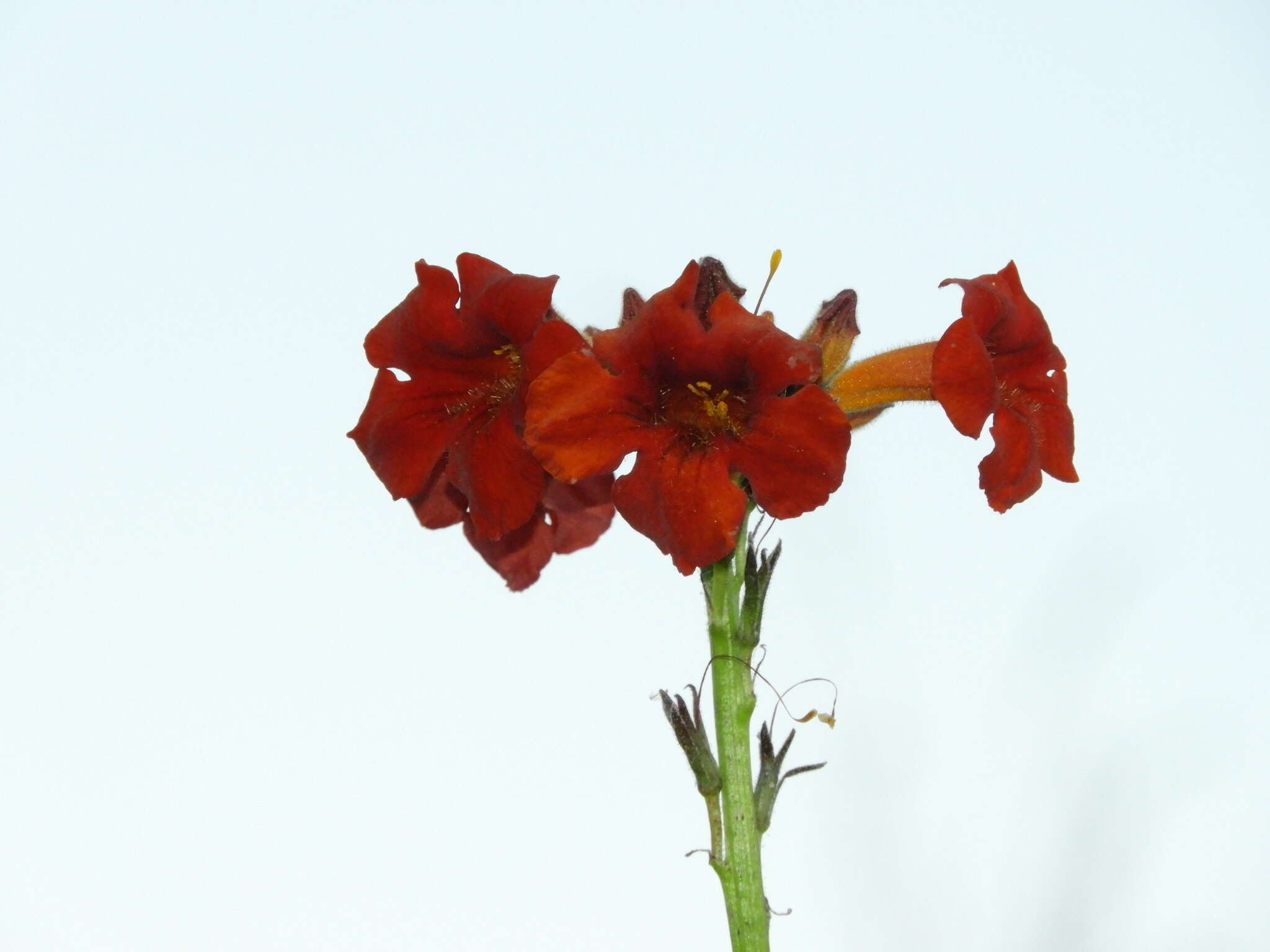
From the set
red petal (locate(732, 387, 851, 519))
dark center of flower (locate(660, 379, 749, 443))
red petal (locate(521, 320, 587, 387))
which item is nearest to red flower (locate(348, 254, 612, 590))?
red petal (locate(521, 320, 587, 387))

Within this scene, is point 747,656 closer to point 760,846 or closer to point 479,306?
point 760,846

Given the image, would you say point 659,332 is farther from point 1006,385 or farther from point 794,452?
point 1006,385

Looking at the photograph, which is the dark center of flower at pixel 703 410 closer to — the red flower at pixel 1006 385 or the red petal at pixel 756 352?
the red petal at pixel 756 352

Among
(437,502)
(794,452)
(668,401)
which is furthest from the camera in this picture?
(437,502)

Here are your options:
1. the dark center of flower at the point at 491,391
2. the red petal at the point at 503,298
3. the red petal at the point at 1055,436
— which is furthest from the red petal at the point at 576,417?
the red petal at the point at 1055,436

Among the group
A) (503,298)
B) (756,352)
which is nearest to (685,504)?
(756,352)

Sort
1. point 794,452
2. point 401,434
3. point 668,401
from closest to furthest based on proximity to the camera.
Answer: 1. point 794,452
2. point 668,401
3. point 401,434
